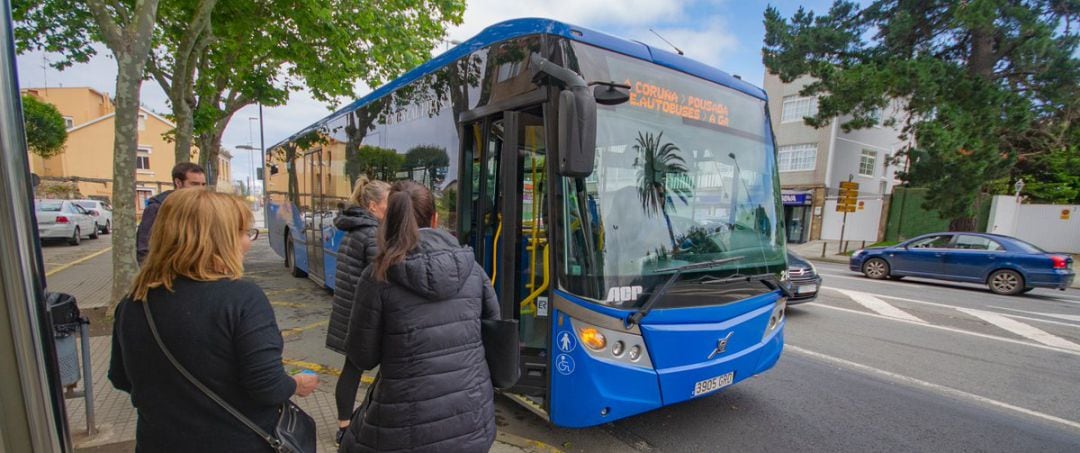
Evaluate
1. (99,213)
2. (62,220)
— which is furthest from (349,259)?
(99,213)

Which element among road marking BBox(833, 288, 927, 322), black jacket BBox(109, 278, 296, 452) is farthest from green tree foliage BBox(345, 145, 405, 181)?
road marking BBox(833, 288, 927, 322)

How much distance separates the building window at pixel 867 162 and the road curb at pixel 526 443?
30928mm

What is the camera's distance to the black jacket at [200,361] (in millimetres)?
1472

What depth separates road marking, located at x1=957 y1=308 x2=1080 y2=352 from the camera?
257 inches

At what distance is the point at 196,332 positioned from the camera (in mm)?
1467

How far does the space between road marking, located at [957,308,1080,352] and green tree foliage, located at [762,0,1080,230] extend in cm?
903

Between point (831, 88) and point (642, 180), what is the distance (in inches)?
687

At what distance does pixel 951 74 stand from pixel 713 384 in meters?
18.4

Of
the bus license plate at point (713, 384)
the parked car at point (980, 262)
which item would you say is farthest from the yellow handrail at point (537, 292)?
the parked car at point (980, 262)

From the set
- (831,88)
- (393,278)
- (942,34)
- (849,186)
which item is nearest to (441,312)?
(393,278)

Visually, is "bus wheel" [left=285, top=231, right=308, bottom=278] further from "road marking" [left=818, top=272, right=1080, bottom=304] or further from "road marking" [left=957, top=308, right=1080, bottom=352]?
"road marking" [left=818, top=272, right=1080, bottom=304]

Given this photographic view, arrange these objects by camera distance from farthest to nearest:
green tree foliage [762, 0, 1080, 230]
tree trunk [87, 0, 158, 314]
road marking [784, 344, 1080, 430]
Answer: green tree foliage [762, 0, 1080, 230] → tree trunk [87, 0, 158, 314] → road marking [784, 344, 1080, 430]

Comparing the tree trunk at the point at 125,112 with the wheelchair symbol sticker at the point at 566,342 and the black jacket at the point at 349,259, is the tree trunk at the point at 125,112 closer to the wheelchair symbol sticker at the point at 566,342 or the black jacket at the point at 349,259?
the black jacket at the point at 349,259

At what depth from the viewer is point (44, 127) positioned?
92.3ft
